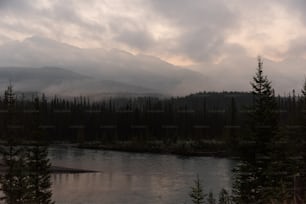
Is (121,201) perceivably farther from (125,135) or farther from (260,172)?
(125,135)

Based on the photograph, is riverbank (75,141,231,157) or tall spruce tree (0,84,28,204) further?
riverbank (75,141,231,157)

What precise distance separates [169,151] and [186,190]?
27.5 meters

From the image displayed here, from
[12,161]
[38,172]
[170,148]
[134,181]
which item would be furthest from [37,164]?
[170,148]

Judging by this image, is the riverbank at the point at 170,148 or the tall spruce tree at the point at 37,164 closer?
the tall spruce tree at the point at 37,164

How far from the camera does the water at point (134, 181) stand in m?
24.5

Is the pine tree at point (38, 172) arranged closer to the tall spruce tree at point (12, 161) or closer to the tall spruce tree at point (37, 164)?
the tall spruce tree at point (37, 164)

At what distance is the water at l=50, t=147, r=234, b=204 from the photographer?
24508mm

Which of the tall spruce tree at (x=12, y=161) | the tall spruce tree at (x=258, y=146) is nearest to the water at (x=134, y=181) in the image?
the tall spruce tree at (x=12, y=161)

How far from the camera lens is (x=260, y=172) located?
16359 millimetres

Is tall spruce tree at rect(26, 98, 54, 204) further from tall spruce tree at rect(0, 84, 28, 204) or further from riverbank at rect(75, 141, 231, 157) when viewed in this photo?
riverbank at rect(75, 141, 231, 157)

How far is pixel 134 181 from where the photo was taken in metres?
30.7

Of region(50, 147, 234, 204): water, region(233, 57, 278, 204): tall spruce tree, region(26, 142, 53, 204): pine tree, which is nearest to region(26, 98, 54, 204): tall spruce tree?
region(26, 142, 53, 204): pine tree

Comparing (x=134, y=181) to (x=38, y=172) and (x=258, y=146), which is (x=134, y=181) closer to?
(x=38, y=172)

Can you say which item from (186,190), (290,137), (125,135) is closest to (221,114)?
(125,135)
